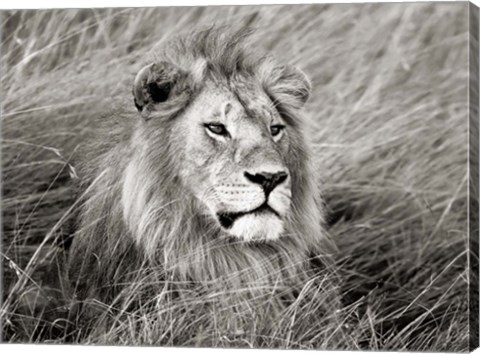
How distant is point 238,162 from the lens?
21.0ft

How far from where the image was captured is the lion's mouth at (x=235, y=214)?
6395 millimetres

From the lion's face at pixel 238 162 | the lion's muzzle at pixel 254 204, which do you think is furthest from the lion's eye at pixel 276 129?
the lion's muzzle at pixel 254 204

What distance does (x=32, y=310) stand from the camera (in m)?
7.16

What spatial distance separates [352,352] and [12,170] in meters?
2.06

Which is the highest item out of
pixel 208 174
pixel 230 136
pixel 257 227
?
pixel 230 136

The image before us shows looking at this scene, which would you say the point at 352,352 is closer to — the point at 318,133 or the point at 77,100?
the point at 318,133

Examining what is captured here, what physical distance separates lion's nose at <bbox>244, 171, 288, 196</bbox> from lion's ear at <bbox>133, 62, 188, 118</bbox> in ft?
2.02

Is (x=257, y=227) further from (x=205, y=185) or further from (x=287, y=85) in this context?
(x=287, y=85)

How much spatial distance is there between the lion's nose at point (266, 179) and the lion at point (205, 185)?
1cm

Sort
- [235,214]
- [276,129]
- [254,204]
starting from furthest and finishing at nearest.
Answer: [276,129]
[235,214]
[254,204]

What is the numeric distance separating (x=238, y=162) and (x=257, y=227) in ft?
1.11

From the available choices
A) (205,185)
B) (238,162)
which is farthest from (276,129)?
(205,185)

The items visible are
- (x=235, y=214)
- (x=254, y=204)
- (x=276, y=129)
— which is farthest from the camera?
(x=276, y=129)

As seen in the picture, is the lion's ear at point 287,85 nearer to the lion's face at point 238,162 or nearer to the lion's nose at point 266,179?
the lion's face at point 238,162
